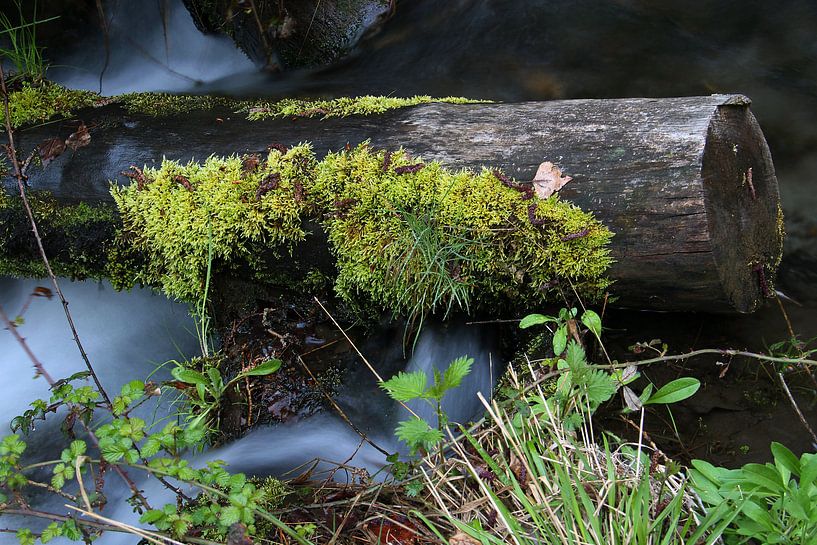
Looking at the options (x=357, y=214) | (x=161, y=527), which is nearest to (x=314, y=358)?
(x=357, y=214)

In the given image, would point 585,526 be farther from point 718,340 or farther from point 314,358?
point 718,340

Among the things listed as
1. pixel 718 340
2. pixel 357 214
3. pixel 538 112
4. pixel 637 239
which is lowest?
pixel 718 340

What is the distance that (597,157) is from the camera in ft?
8.50

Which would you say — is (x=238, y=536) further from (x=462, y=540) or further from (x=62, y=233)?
(x=62, y=233)

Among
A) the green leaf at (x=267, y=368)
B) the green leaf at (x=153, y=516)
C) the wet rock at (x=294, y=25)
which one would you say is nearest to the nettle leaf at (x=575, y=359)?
the green leaf at (x=267, y=368)

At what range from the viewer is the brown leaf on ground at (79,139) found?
335 cm

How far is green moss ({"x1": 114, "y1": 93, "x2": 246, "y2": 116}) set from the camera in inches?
139

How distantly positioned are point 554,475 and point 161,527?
1.32 meters

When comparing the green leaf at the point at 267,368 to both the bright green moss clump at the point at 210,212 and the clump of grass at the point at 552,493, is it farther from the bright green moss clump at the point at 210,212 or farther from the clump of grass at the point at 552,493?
the clump of grass at the point at 552,493

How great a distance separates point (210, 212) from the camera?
2.91m

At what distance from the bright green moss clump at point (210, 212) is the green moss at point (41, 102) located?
90 centimetres

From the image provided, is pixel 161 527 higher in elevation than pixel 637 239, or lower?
lower

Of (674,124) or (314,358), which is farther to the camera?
(314,358)

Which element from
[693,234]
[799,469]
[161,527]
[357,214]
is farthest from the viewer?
[357,214]
